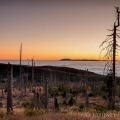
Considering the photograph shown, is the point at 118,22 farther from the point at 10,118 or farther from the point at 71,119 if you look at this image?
the point at 10,118

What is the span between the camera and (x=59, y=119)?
11156 mm

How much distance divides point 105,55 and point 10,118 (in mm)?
7785

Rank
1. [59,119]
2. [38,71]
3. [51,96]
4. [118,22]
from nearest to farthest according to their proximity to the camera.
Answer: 1. [59,119]
2. [118,22]
3. [51,96]
4. [38,71]

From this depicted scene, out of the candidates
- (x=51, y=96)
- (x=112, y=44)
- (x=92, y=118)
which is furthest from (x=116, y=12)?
(x=51, y=96)

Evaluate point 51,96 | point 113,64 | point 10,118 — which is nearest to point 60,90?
point 51,96

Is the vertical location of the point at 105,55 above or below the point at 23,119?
above

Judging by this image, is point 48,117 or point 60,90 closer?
point 48,117

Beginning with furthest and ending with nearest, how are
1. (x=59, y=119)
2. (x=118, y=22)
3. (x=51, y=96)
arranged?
(x=51, y=96)
(x=118, y=22)
(x=59, y=119)

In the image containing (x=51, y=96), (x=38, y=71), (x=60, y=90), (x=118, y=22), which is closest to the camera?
(x=118, y=22)

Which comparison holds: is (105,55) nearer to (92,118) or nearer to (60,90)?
(92,118)

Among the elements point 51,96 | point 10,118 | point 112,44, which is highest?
point 112,44

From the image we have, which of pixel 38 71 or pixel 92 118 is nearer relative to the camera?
pixel 92 118

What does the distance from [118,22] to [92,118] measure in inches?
281

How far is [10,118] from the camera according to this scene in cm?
1168
